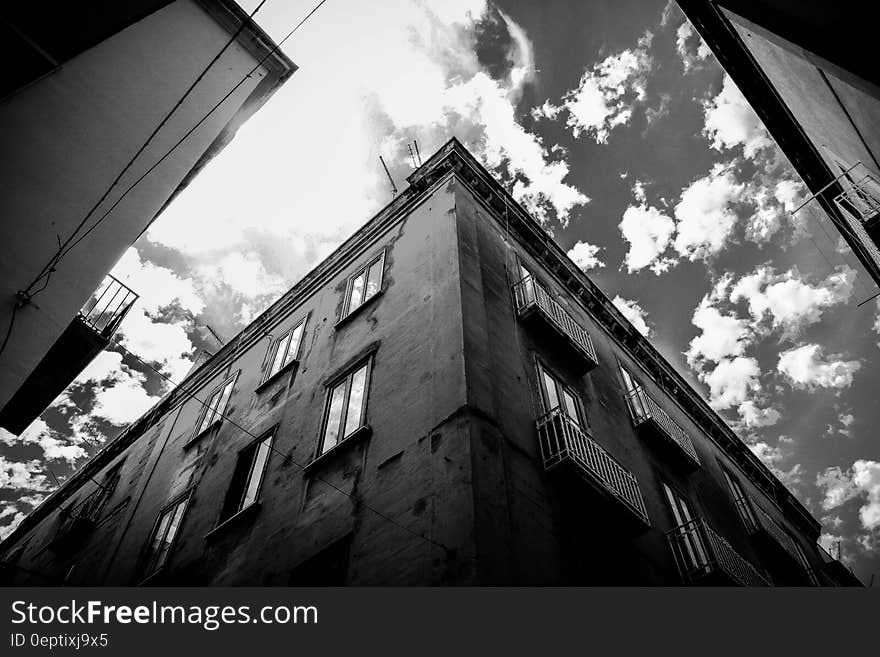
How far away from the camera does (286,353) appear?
14.6 m

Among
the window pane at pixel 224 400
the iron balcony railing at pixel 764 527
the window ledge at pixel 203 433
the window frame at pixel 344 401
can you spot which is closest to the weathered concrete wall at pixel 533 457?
the iron balcony railing at pixel 764 527

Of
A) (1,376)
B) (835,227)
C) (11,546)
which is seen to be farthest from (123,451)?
(835,227)

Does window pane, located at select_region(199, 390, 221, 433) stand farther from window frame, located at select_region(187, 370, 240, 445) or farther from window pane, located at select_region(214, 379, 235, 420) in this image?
window pane, located at select_region(214, 379, 235, 420)

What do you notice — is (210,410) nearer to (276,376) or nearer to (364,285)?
(276,376)

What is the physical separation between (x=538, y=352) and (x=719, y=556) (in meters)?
5.13

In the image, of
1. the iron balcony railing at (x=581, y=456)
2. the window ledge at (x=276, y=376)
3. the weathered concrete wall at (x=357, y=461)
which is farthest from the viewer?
the window ledge at (x=276, y=376)

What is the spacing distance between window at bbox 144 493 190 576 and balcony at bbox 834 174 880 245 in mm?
15027

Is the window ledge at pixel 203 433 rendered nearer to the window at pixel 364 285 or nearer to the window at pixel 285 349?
the window at pixel 285 349

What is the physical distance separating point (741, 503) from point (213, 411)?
1683 centimetres

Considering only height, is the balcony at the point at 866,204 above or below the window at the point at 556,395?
above

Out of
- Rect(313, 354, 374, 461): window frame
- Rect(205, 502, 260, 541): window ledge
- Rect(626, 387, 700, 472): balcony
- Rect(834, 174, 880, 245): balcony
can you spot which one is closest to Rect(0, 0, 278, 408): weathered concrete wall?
Rect(205, 502, 260, 541): window ledge

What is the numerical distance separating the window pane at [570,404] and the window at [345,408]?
13.7ft

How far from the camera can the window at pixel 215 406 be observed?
15477mm
